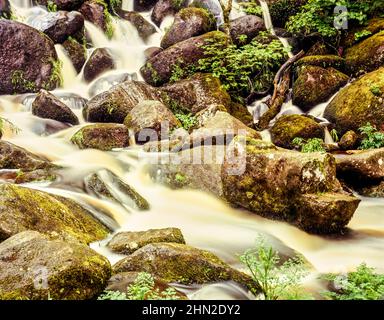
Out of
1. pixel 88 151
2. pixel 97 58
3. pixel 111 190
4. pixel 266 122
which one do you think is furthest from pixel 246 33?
pixel 111 190

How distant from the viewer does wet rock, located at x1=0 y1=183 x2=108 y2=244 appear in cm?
351

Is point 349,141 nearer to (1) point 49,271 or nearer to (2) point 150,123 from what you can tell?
(2) point 150,123

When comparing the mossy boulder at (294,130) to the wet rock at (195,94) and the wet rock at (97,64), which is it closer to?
the wet rock at (195,94)

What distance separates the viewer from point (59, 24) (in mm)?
12383

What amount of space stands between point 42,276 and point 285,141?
7373mm

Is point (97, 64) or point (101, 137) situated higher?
point (97, 64)

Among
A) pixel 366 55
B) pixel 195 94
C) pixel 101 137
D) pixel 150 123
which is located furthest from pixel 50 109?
pixel 366 55

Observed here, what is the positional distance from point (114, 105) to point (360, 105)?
6.49m

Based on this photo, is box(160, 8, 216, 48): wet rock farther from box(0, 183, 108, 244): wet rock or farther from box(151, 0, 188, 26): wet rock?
box(0, 183, 108, 244): wet rock

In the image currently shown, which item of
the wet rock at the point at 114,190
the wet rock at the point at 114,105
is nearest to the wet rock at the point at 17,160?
the wet rock at the point at 114,190

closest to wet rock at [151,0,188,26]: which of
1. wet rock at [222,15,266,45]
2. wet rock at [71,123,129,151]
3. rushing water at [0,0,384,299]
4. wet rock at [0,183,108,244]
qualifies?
wet rock at [222,15,266,45]

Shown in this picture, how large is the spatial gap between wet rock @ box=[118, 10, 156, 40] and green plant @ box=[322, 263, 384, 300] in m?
13.4
